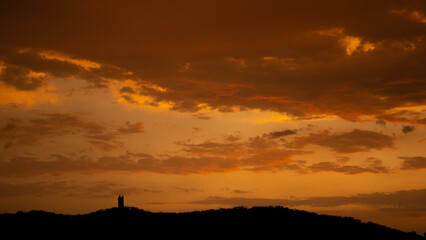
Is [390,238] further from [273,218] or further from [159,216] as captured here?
[159,216]

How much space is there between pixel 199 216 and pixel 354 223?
9.59m

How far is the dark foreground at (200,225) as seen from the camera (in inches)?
1180

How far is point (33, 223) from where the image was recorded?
31375mm

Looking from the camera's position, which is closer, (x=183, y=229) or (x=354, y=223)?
(x=183, y=229)

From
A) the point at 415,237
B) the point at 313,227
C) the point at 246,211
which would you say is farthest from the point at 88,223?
the point at 415,237

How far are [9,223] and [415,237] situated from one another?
24381 mm

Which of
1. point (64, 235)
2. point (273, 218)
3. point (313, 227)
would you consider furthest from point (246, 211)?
point (64, 235)

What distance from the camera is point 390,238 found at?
31.7 m

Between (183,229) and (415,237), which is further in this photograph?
(415,237)

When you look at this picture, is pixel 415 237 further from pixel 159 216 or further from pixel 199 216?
pixel 159 216

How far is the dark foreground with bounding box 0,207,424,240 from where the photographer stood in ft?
98.3

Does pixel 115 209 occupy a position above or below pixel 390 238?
above

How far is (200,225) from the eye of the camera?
31047mm

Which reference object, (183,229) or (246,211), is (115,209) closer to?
(183,229)
